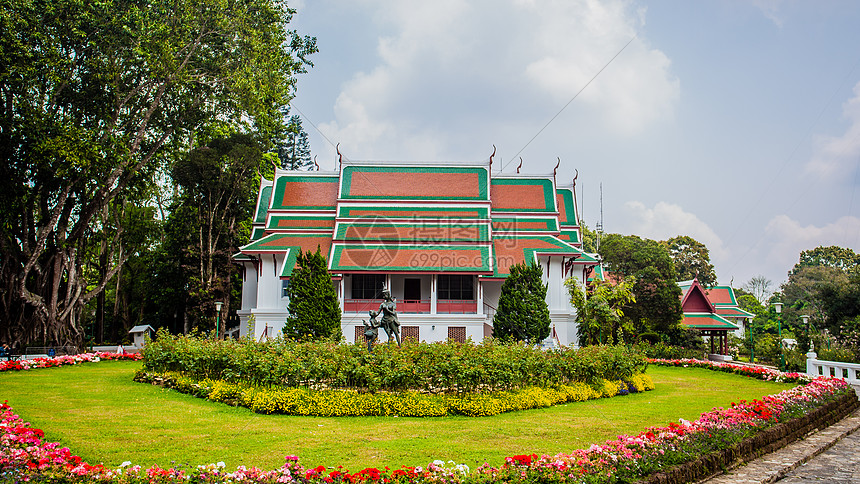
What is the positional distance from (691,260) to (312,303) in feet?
163

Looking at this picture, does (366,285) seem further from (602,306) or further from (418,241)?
(602,306)

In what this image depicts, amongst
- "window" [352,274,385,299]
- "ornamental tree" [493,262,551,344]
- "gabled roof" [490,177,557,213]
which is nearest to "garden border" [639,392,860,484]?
"ornamental tree" [493,262,551,344]

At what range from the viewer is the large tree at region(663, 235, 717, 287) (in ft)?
198

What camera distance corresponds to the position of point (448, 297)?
28.0 meters

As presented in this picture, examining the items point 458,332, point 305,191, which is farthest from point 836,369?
point 305,191

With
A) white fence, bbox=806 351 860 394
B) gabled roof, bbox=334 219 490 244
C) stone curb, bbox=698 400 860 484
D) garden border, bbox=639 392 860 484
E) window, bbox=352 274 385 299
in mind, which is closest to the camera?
garden border, bbox=639 392 860 484

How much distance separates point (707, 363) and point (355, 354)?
18.0 meters

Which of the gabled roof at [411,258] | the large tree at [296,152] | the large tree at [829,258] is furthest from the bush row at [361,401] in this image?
the large tree at [829,258]

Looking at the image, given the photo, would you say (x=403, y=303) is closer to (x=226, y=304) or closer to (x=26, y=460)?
(x=226, y=304)

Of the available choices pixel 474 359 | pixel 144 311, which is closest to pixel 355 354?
pixel 474 359

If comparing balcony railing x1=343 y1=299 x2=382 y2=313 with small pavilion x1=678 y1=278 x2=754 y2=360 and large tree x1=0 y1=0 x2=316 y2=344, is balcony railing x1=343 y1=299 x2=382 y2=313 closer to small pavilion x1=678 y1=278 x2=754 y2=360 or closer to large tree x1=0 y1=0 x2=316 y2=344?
large tree x1=0 y1=0 x2=316 y2=344

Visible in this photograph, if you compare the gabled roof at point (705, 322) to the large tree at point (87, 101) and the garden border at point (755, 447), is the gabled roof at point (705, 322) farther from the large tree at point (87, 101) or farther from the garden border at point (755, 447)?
the large tree at point (87, 101)

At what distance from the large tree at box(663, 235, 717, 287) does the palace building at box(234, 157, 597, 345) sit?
3355 cm

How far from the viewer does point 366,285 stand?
27.7 m
